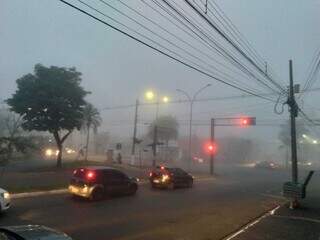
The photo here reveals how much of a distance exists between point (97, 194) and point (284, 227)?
9.10m

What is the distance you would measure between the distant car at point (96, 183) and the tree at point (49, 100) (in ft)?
64.0

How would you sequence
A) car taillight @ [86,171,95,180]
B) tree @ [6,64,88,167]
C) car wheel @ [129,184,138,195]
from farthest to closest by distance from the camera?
tree @ [6,64,88,167], car wheel @ [129,184,138,195], car taillight @ [86,171,95,180]

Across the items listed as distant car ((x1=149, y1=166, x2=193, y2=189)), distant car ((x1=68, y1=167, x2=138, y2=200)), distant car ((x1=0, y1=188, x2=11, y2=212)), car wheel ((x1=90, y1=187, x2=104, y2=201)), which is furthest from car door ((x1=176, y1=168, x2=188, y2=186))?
distant car ((x1=0, y1=188, x2=11, y2=212))

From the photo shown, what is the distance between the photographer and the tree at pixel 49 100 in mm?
41688

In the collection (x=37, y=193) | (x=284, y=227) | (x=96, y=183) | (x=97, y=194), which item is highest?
(x=96, y=183)

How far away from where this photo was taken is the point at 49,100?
41.6 m

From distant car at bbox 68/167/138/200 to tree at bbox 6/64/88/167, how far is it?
1950 centimetres

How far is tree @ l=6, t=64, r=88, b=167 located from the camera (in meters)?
41.7

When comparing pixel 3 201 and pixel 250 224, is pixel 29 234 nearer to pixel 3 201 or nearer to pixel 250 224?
pixel 3 201

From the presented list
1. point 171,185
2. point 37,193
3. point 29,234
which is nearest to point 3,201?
point 37,193

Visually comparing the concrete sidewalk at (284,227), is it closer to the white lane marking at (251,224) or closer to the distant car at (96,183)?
the white lane marking at (251,224)

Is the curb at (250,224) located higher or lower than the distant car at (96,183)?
lower

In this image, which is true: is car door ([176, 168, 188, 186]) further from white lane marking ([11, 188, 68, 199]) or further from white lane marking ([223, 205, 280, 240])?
white lane marking ([223, 205, 280, 240])

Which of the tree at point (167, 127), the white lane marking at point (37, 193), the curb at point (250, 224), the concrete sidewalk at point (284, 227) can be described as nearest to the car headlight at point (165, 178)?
the white lane marking at point (37, 193)
